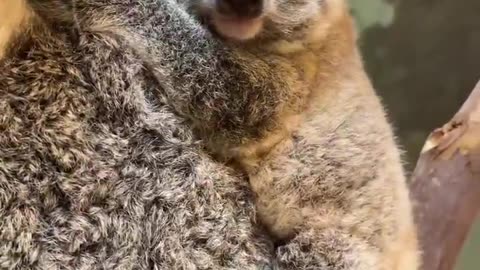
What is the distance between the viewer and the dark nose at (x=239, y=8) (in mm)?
1269

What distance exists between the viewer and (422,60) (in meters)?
3.23

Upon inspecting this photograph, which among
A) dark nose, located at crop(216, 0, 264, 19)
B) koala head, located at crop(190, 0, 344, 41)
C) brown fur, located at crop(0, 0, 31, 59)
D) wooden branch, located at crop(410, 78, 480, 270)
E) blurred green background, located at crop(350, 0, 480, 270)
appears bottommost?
blurred green background, located at crop(350, 0, 480, 270)

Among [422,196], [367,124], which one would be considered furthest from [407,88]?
[367,124]

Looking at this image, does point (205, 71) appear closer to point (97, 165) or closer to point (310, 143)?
point (310, 143)

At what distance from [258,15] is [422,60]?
2.04 meters

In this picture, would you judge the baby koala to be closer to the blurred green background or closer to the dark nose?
the dark nose

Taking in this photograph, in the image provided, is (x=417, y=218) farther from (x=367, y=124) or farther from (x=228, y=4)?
(x=228, y=4)

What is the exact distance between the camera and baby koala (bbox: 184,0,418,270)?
127 cm

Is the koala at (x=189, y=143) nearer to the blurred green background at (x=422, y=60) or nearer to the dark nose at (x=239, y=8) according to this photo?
the dark nose at (x=239, y=8)

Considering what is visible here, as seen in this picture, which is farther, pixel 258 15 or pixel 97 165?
pixel 258 15

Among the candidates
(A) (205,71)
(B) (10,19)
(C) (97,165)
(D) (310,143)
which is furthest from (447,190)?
(B) (10,19)

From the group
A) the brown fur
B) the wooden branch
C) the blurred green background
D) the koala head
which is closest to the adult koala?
the brown fur

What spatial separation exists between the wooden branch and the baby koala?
452 mm

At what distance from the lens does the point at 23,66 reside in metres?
1.01
